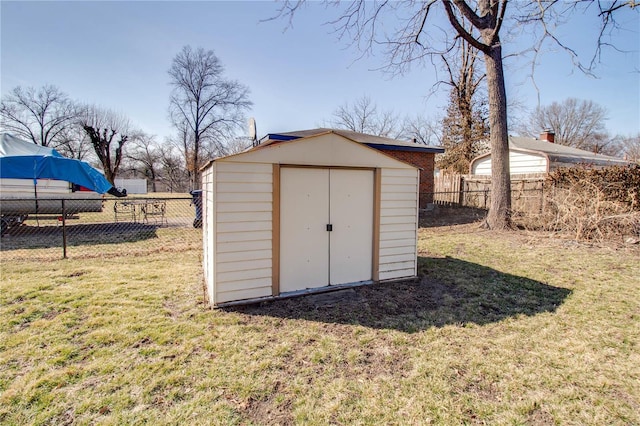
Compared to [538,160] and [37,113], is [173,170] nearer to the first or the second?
[37,113]

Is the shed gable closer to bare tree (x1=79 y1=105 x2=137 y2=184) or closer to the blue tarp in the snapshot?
the blue tarp

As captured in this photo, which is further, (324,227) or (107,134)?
(107,134)

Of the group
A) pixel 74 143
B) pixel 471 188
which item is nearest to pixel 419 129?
pixel 471 188

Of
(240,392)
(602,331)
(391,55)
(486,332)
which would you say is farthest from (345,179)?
(391,55)

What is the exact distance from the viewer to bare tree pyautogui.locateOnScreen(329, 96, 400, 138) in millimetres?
31688

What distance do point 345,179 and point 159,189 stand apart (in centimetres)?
4339

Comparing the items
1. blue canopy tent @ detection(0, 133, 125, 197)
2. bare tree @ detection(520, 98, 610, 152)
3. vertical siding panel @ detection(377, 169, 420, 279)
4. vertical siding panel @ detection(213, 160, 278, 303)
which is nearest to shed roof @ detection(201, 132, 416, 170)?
vertical siding panel @ detection(213, 160, 278, 303)

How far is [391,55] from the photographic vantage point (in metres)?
9.97

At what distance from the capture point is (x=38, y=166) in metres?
9.38

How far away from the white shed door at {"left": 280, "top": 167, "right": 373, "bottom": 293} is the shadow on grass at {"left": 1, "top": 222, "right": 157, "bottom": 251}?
20.0ft

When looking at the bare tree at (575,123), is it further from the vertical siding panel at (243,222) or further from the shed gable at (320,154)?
the vertical siding panel at (243,222)

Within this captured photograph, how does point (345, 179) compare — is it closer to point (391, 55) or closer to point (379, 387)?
point (379, 387)

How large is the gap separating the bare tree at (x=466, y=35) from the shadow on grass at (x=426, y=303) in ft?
17.8

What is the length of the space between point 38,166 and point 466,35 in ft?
46.0
